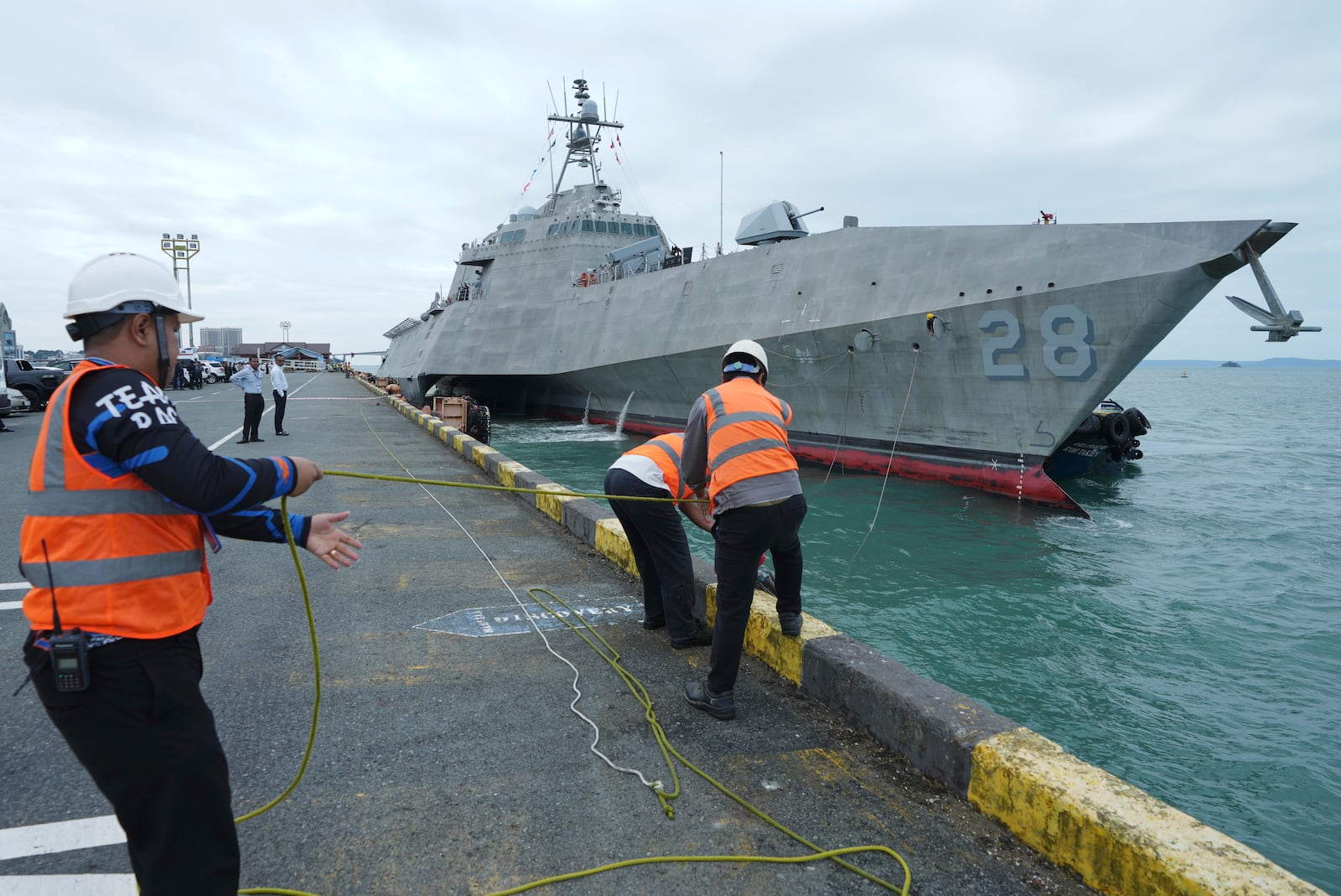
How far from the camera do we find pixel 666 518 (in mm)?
4109

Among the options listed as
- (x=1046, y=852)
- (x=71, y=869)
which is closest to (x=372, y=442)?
(x=71, y=869)

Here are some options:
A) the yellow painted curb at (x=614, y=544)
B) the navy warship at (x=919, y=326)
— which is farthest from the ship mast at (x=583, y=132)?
the yellow painted curb at (x=614, y=544)

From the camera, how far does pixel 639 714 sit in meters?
3.35

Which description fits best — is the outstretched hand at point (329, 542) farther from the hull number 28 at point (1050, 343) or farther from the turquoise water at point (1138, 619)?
the hull number 28 at point (1050, 343)

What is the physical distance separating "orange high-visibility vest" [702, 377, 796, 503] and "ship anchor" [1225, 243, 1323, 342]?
358 inches

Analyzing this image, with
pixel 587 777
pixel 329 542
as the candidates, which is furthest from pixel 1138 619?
pixel 329 542

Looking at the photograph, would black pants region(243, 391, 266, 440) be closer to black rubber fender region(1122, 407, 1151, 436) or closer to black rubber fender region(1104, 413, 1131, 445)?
black rubber fender region(1104, 413, 1131, 445)

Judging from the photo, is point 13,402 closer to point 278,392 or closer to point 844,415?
point 278,392

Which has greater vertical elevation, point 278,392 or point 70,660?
point 278,392

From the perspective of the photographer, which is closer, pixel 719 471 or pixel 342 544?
pixel 342 544

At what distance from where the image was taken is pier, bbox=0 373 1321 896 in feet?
7.43

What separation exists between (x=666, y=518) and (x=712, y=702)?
44.4 inches

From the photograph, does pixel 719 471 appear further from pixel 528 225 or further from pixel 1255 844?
pixel 528 225

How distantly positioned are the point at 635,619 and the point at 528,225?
71.1 feet
